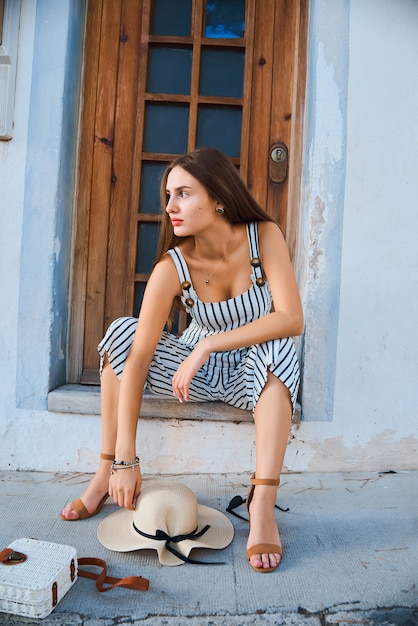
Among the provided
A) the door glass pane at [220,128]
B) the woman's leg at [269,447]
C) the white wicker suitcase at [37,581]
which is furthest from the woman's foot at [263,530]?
the door glass pane at [220,128]

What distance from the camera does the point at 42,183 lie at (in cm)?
255

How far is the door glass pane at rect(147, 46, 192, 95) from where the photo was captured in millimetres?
2887

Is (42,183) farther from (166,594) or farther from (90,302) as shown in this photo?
(166,594)

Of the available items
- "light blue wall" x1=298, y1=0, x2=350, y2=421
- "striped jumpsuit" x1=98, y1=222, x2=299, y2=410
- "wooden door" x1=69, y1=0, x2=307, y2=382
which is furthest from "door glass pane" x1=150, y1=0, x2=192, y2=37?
"striped jumpsuit" x1=98, y1=222, x2=299, y2=410

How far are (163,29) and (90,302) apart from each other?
150 centimetres

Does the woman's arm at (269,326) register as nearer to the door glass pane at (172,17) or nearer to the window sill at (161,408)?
the window sill at (161,408)

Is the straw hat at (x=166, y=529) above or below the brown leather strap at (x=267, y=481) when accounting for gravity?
below

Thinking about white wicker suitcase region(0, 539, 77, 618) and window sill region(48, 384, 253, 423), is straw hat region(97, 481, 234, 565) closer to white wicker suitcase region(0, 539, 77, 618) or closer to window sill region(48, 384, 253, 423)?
white wicker suitcase region(0, 539, 77, 618)

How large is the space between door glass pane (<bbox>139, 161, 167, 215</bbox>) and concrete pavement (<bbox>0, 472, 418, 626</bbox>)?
56.1 inches

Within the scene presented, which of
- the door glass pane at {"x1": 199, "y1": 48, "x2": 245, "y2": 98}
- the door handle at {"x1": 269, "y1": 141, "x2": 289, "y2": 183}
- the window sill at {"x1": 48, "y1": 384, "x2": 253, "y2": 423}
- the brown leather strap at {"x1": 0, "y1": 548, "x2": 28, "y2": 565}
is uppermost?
the door glass pane at {"x1": 199, "y1": 48, "x2": 245, "y2": 98}

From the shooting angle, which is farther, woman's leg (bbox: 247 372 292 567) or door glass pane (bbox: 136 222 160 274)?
door glass pane (bbox: 136 222 160 274)

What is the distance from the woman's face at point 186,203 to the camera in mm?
2002

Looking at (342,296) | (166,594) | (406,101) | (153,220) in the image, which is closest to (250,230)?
(342,296)

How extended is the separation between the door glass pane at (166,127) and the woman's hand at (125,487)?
1.77 meters
